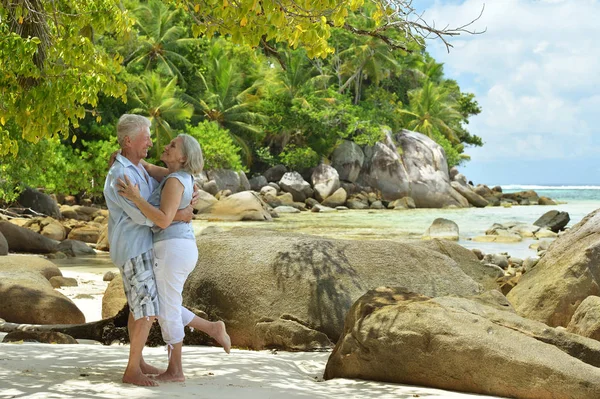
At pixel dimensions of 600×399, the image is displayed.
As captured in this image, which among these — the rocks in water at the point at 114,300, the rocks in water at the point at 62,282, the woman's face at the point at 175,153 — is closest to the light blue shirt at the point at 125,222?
the woman's face at the point at 175,153

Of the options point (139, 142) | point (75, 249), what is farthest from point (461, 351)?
point (75, 249)

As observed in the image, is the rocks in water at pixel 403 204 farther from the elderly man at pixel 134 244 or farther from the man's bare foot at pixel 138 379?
the man's bare foot at pixel 138 379

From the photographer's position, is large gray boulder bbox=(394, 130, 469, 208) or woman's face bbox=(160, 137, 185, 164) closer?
woman's face bbox=(160, 137, 185, 164)

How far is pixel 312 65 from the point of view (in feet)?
155

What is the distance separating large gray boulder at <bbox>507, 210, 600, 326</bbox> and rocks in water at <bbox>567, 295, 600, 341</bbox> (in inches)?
41.2

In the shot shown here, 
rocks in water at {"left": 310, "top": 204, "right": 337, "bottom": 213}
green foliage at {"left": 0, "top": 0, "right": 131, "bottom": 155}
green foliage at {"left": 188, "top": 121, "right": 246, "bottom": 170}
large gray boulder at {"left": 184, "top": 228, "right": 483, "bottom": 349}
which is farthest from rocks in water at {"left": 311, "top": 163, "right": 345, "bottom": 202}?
green foliage at {"left": 0, "top": 0, "right": 131, "bottom": 155}

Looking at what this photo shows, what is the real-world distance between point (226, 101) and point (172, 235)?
3859 cm

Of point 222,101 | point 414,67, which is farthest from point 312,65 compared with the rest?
point 414,67

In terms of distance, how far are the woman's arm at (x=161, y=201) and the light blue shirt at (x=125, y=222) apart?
1.9 inches

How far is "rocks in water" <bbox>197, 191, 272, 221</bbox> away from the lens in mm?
30500

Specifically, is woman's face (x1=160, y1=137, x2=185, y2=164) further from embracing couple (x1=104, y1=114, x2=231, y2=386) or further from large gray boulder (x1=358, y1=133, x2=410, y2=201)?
large gray boulder (x1=358, y1=133, x2=410, y2=201)

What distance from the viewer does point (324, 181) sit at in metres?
42.6

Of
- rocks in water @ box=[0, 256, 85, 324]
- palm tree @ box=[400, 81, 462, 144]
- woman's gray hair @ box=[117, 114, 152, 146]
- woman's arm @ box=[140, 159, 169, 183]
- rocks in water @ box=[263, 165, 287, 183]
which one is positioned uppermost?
palm tree @ box=[400, 81, 462, 144]

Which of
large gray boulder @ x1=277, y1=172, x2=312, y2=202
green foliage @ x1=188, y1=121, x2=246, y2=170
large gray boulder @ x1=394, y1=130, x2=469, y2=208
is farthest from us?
large gray boulder @ x1=394, y1=130, x2=469, y2=208
